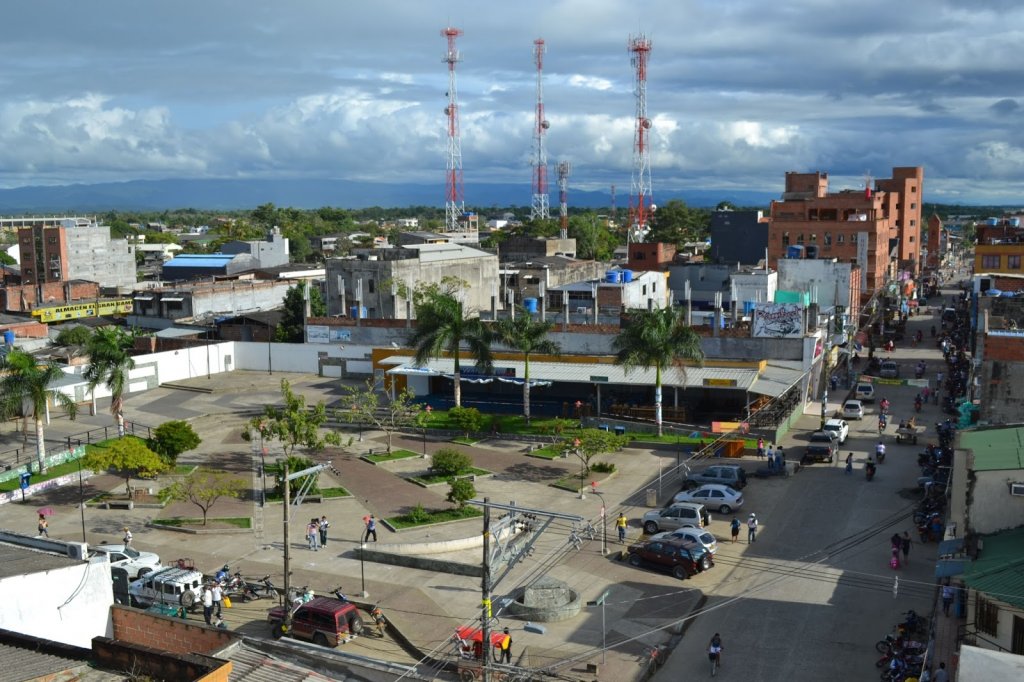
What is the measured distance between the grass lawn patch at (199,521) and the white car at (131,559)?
11.1ft

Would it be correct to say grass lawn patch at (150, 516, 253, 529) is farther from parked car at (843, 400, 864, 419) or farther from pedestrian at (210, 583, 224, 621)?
parked car at (843, 400, 864, 419)

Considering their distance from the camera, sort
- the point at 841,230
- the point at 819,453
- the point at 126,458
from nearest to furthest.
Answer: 1. the point at 126,458
2. the point at 819,453
3. the point at 841,230

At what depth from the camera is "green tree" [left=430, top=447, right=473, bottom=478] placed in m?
37.5

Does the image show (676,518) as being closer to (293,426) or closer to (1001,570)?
(1001,570)

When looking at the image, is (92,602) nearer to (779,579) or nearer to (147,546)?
(147,546)

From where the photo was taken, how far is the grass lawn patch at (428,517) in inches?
1286

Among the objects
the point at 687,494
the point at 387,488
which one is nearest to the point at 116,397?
the point at 387,488

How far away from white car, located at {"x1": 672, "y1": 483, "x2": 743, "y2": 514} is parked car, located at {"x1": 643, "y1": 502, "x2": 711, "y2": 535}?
1.38 meters

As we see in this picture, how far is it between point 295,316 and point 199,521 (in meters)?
33.2

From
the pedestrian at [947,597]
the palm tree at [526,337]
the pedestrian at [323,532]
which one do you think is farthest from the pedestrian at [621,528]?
the palm tree at [526,337]

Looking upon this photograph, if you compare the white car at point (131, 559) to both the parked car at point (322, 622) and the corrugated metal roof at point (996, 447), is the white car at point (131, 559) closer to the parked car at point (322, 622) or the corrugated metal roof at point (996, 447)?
the parked car at point (322, 622)

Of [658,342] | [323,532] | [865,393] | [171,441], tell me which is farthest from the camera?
[865,393]

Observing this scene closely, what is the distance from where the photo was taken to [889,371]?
5778cm

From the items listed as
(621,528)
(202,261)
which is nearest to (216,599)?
(621,528)
